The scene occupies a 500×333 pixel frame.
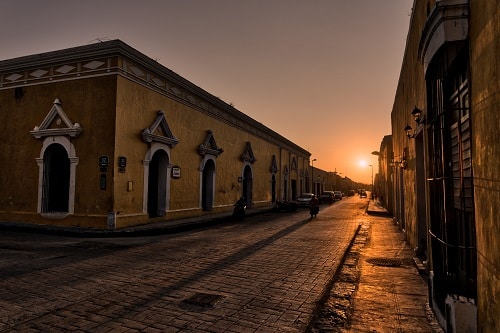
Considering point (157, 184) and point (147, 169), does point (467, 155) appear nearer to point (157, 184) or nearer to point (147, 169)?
point (147, 169)

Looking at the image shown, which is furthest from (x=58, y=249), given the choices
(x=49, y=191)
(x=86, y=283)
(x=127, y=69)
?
(x=127, y=69)

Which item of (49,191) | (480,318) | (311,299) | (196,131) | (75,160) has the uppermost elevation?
(196,131)

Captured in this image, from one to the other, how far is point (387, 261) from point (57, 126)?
1251 cm

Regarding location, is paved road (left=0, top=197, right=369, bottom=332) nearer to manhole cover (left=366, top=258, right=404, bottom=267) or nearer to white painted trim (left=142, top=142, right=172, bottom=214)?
manhole cover (left=366, top=258, right=404, bottom=267)

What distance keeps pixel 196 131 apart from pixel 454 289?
15.1 meters

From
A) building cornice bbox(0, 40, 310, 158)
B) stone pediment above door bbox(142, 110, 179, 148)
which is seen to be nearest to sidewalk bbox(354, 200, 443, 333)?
stone pediment above door bbox(142, 110, 179, 148)

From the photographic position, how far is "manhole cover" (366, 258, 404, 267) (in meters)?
7.38

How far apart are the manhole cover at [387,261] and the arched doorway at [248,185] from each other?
691 inches

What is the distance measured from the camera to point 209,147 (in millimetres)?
18641

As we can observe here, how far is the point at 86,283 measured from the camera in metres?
5.80

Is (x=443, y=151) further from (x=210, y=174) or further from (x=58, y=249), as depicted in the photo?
(x=210, y=174)

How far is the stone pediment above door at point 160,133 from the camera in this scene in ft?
43.6

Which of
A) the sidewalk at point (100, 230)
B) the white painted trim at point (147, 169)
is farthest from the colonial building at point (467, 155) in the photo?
the white painted trim at point (147, 169)

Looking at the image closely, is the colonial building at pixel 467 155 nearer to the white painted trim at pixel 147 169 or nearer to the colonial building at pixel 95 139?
the colonial building at pixel 95 139
